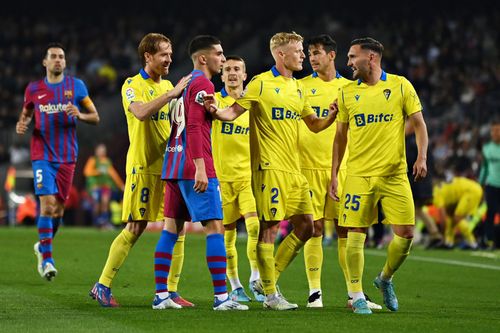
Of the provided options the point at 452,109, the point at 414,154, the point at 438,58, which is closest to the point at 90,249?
the point at 414,154

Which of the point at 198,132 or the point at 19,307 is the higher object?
the point at 198,132

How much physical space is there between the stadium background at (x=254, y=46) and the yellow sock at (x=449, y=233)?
318cm

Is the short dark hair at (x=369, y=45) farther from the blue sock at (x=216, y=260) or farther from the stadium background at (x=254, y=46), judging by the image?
the stadium background at (x=254, y=46)

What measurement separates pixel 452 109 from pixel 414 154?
11841 millimetres

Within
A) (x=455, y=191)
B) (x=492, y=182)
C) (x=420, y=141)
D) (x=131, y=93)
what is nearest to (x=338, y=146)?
(x=420, y=141)

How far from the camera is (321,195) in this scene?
10945 millimetres

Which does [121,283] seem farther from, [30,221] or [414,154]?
[30,221]

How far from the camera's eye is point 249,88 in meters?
9.73

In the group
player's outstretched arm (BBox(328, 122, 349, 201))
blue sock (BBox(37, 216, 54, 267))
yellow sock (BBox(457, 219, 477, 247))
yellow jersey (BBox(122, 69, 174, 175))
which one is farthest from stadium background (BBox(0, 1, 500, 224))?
yellow jersey (BBox(122, 69, 174, 175))

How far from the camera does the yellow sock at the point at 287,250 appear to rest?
10102 mm

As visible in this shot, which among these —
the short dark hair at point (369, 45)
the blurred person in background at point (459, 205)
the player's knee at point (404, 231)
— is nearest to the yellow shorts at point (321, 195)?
the player's knee at point (404, 231)

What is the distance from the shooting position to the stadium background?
29.2 meters

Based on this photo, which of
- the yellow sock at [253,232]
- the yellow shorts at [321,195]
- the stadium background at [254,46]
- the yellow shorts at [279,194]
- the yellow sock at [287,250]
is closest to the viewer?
the yellow shorts at [279,194]

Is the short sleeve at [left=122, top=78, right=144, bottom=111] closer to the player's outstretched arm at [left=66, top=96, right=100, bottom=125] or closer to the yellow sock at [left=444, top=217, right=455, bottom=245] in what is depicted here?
the player's outstretched arm at [left=66, top=96, right=100, bottom=125]
